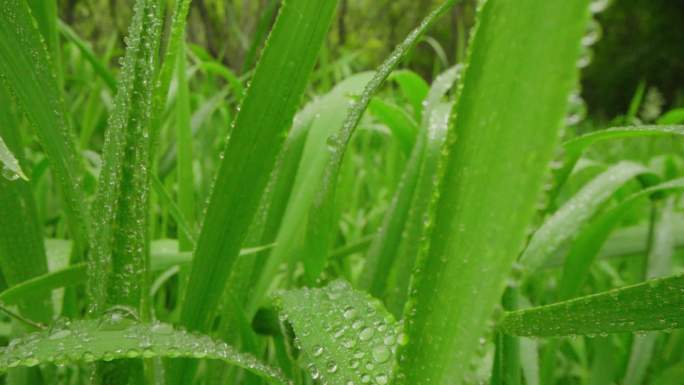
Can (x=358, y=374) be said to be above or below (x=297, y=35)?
below

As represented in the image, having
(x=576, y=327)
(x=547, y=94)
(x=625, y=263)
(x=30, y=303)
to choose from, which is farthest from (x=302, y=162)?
(x=625, y=263)

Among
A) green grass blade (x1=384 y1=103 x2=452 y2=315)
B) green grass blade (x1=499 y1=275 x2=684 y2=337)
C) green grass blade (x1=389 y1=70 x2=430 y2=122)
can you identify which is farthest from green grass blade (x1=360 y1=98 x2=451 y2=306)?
green grass blade (x1=499 y1=275 x2=684 y2=337)

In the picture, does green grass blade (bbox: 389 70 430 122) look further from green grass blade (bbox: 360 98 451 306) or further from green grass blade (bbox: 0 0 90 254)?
green grass blade (bbox: 0 0 90 254)

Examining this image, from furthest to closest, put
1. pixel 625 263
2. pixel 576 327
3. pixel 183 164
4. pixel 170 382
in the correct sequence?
pixel 625 263 < pixel 183 164 < pixel 170 382 < pixel 576 327

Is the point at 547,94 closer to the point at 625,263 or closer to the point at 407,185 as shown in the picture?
the point at 407,185

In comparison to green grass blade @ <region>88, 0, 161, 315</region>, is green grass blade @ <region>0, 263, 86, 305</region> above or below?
below

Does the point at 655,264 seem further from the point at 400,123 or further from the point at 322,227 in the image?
the point at 322,227

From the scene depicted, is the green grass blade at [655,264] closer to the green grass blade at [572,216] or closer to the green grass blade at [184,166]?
the green grass blade at [572,216]
